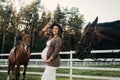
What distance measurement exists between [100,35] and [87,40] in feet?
0.98

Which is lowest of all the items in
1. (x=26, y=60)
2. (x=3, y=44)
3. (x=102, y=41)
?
(x=3, y=44)

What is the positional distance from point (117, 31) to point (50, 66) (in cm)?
154

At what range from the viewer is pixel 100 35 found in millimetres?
6332

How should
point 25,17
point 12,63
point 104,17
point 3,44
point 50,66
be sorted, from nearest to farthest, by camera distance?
point 50,66
point 12,63
point 104,17
point 3,44
point 25,17

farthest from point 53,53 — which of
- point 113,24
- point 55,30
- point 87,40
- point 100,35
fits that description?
point 113,24

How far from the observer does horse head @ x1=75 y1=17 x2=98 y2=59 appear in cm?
634

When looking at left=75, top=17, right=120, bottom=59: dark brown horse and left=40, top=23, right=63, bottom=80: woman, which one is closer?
left=40, top=23, right=63, bottom=80: woman

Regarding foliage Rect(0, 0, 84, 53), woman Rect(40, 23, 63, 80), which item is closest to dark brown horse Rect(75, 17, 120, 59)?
woman Rect(40, 23, 63, 80)

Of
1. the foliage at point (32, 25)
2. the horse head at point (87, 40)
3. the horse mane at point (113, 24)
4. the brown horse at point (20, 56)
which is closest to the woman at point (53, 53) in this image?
the horse head at point (87, 40)

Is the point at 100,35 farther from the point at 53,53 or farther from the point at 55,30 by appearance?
the point at 53,53

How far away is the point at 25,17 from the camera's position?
156ft

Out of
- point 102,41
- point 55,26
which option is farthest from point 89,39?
point 55,26

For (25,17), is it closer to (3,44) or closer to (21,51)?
(3,44)

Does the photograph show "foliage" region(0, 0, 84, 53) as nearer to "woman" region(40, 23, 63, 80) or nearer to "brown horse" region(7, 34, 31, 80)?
"brown horse" region(7, 34, 31, 80)
